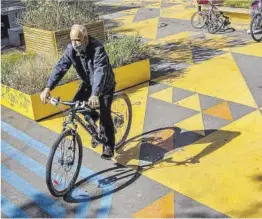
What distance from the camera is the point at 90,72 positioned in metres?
4.91

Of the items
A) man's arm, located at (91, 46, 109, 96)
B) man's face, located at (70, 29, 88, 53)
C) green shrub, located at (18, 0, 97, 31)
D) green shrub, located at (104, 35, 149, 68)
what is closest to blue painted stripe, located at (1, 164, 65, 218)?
man's arm, located at (91, 46, 109, 96)

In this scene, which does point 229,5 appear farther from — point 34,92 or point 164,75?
point 34,92

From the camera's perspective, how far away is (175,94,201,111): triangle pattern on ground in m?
7.06

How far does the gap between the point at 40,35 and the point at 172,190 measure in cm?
615

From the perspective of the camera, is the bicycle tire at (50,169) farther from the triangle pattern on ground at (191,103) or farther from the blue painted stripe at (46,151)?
the triangle pattern on ground at (191,103)

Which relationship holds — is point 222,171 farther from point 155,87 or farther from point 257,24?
point 257,24

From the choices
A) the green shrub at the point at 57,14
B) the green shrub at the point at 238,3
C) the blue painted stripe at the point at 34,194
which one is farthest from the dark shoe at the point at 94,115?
the green shrub at the point at 238,3

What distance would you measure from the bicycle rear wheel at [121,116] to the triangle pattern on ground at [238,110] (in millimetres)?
1734

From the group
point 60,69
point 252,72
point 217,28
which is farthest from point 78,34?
point 217,28

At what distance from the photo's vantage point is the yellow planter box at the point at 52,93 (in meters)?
6.95

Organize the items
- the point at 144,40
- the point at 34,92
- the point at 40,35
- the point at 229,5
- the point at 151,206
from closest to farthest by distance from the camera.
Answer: the point at 151,206
the point at 34,92
the point at 40,35
the point at 144,40
the point at 229,5

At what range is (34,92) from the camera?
712 cm

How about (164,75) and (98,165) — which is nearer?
(98,165)

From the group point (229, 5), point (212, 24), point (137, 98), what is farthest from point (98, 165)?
point (229, 5)
